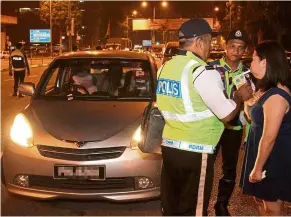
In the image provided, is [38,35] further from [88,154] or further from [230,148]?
[230,148]

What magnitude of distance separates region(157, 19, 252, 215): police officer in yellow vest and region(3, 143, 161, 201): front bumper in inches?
54.2

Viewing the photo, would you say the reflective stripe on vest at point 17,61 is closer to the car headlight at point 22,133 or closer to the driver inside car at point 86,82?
the driver inside car at point 86,82

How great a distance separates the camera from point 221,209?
15.2ft

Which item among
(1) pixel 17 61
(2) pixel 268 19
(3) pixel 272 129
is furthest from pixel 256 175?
(2) pixel 268 19

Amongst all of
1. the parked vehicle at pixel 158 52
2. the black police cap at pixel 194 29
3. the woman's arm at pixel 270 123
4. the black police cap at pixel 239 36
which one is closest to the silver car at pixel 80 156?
the black police cap at pixel 239 36

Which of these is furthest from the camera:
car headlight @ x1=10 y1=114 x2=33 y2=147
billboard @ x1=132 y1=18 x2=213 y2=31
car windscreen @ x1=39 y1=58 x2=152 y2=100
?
billboard @ x1=132 y1=18 x2=213 y2=31

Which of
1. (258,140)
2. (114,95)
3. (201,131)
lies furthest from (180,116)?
(114,95)

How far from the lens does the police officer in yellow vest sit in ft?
9.78

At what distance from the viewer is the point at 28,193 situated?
15.5 ft

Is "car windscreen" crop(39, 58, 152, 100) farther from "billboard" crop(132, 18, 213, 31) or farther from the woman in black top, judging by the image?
"billboard" crop(132, 18, 213, 31)

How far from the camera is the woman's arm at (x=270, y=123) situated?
319cm

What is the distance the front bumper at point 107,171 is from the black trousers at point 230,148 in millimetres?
635

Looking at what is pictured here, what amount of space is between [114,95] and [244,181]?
9.02 ft

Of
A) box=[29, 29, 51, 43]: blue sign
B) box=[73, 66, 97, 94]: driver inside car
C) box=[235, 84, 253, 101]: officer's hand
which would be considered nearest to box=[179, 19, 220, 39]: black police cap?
box=[235, 84, 253, 101]: officer's hand
